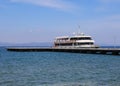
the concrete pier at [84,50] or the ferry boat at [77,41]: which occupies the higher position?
the ferry boat at [77,41]

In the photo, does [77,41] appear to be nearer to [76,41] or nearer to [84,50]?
[76,41]

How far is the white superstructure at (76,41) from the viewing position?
9412cm

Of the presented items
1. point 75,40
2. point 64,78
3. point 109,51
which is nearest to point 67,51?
point 75,40

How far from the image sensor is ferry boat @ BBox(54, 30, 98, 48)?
94125 millimetres

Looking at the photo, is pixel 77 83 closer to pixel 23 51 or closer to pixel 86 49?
pixel 86 49

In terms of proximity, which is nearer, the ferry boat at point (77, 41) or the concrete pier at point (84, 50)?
the concrete pier at point (84, 50)

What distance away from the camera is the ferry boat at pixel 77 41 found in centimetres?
9412

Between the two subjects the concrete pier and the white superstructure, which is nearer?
the concrete pier

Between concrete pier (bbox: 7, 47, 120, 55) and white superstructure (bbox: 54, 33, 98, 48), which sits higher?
white superstructure (bbox: 54, 33, 98, 48)

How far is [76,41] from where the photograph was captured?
96250 mm

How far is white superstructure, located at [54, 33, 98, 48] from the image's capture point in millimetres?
94125

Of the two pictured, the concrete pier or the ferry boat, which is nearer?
the concrete pier

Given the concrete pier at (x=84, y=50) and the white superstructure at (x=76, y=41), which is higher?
the white superstructure at (x=76, y=41)

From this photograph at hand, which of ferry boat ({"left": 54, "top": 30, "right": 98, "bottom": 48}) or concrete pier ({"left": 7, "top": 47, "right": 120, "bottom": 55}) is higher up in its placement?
ferry boat ({"left": 54, "top": 30, "right": 98, "bottom": 48})
